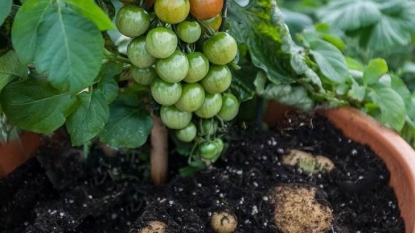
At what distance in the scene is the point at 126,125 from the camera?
35.4 inches

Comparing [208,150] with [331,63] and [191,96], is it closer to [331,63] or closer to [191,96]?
[191,96]

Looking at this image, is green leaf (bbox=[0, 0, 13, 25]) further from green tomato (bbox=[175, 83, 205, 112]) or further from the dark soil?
the dark soil

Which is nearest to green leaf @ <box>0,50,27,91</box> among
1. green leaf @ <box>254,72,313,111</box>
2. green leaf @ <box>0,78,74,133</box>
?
green leaf @ <box>0,78,74,133</box>

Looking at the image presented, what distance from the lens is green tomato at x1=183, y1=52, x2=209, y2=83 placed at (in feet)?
2.56

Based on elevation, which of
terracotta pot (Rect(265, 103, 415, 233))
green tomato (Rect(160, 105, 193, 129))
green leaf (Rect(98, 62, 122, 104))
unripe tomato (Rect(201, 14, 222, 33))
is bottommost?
terracotta pot (Rect(265, 103, 415, 233))

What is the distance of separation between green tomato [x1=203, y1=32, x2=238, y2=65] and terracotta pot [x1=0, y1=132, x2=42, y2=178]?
1.40 ft

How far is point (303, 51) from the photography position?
1063 millimetres

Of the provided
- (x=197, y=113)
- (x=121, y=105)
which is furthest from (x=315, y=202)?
(x=121, y=105)

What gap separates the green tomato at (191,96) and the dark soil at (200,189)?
0.18m

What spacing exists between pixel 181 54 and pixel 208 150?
217mm

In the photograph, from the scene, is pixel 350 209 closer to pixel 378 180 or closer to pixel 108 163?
pixel 378 180

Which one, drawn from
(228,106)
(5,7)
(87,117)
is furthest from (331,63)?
(5,7)

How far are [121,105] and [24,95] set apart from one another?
0.19 metres

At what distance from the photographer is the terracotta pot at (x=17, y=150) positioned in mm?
993
